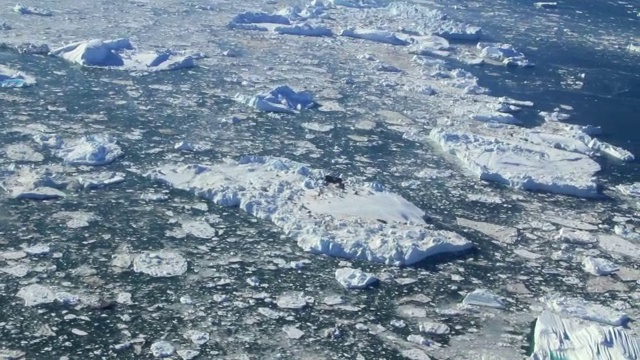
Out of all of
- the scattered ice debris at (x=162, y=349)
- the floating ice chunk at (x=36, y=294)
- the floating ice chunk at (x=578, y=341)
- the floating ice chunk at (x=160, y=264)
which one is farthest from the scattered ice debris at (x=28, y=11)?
the floating ice chunk at (x=578, y=341)

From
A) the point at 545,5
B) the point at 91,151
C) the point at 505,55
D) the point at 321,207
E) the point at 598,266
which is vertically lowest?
the point at 545,5

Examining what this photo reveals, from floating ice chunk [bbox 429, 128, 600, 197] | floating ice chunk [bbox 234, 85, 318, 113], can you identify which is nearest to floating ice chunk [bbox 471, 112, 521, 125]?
floating ice chunk [bbox 429, 128, 600, 197]

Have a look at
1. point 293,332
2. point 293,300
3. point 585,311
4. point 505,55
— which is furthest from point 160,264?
point 505,55

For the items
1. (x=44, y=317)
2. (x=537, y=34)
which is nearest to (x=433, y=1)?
(x=537, y=34)

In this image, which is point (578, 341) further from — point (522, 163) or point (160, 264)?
point (522, 163)

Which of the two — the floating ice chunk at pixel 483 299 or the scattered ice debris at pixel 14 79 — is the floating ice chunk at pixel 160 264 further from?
the scattered ice debris at pixel 14 79
